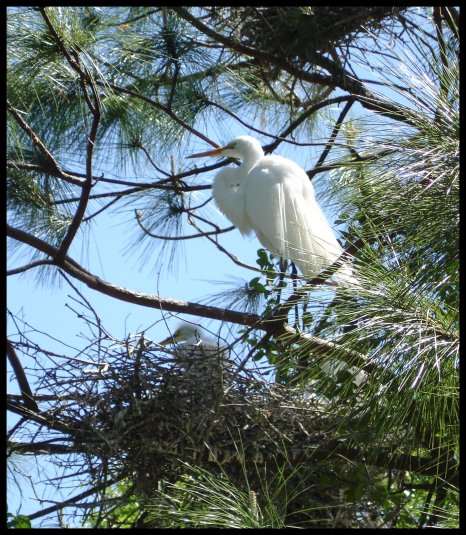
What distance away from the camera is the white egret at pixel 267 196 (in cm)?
305

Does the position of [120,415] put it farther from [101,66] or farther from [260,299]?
[101,66]

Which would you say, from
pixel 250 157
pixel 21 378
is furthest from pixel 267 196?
pixel 21 378

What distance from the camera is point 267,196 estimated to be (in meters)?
3.04

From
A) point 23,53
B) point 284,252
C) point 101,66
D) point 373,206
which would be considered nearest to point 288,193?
point 284,252

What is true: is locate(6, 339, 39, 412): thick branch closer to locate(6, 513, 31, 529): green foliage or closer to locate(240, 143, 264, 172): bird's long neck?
locate(6, 513, 31, 529): green foliage

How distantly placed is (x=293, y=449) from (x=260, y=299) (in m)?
0.67

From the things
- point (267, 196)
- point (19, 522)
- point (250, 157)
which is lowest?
point (19, 522)

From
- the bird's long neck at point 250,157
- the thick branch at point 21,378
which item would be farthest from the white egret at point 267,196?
the thick branch at point 21,378

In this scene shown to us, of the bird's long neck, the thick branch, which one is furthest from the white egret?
the thick branch

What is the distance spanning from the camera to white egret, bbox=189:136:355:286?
305 cm

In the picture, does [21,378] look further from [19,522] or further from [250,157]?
[250,157]

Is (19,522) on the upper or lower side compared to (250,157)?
lower

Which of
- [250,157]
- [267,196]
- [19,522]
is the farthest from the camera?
[250,157]

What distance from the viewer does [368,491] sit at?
190 centimetres
